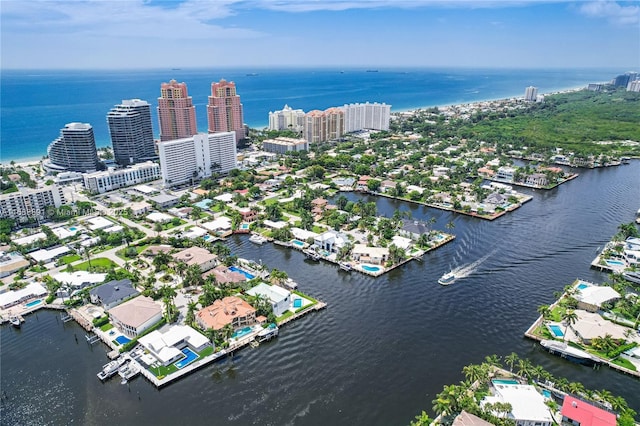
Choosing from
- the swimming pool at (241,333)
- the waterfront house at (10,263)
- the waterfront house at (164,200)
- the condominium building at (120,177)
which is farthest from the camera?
the condominium building at (120,177)

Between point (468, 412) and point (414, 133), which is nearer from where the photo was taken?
point (468, 412)

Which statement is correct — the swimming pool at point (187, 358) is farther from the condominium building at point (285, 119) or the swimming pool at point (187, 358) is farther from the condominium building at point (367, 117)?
the condominium building at point (285, 119)

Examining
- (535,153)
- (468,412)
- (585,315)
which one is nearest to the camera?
(468,412)

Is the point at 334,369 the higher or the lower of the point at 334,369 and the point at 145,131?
the lower

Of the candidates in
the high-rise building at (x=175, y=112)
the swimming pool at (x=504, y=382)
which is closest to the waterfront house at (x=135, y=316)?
the swimming pool at (x=504, y=382)

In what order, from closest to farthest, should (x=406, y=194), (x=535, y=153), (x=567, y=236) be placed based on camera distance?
1. (x=567, y=236)
2. (x=406, y=194)
3. (x=535, y=153)

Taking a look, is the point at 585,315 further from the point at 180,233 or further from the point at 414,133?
the point at 414,133

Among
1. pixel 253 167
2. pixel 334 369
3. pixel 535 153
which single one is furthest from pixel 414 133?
pixel 334 369
